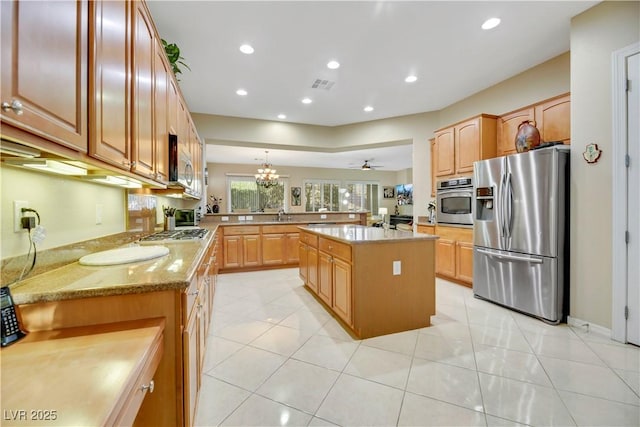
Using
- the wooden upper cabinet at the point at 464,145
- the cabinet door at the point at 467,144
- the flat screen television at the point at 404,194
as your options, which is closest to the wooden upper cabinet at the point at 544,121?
the wooden upper cabinet at the point at 464,145

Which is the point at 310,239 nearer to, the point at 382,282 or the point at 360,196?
the point at 382,282

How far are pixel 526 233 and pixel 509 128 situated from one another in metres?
1.67

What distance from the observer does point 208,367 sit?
76.5 inches

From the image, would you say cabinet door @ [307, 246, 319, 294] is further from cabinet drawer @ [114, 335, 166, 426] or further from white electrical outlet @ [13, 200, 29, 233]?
white electrical outlet @ [13, 200, 29, 233]

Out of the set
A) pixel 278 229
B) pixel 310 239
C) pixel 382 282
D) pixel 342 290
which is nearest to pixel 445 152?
pixel 310 239

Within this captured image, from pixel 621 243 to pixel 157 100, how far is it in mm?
3783

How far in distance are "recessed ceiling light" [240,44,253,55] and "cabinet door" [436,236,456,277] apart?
359 centimetres

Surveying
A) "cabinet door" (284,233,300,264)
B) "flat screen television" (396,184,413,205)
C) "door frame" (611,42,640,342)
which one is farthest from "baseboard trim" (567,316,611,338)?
"flat screen television" (396,184,413,205)

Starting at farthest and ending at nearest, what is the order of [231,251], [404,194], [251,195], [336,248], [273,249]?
[404,194], [251,195], [273,249], [231,251], [336,248]

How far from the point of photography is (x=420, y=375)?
1828 mm

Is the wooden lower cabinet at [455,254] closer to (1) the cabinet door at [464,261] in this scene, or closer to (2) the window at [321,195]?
(1) the cabinet door at [464,261]

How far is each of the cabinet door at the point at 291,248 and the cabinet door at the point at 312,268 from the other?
150 cm

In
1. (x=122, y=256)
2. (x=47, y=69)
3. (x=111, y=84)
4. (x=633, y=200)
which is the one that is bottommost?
(x=122, y=256)

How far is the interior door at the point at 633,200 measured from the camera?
2.16 meters
